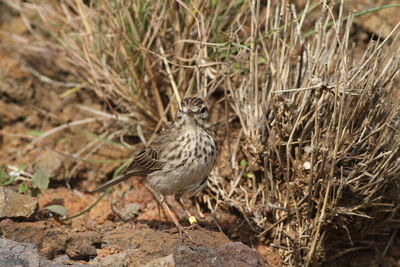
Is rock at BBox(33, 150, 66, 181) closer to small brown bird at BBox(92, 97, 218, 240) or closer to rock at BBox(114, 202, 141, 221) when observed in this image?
rock at BBox(114, 202, 141, 221)

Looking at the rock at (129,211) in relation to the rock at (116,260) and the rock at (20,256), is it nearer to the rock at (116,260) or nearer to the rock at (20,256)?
the rock at (116,260)

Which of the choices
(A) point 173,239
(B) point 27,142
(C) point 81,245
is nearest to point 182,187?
(A) point 173,239

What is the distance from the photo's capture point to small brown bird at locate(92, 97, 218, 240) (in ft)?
14.3

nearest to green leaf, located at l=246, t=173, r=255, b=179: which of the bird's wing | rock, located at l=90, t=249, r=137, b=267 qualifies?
the bird's wing

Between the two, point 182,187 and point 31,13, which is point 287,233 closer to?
point 182,187

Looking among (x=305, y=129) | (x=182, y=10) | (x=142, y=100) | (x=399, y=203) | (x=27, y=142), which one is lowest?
(x=27, y=142)

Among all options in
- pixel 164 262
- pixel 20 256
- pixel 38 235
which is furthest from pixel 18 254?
pixel 164 262

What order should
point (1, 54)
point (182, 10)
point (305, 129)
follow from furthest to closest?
1. point (1, 54)
2. point (182, 10)
3. point (305, 129)

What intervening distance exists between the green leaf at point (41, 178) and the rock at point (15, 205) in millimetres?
610

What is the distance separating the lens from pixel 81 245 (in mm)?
4121

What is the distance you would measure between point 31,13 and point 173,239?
15.8 feet

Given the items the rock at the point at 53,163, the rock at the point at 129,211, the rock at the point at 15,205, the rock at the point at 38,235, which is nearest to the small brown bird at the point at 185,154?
the rock at the point at 129,211

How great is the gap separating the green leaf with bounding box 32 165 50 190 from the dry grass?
1.21 meters

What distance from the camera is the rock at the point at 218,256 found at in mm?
3645
